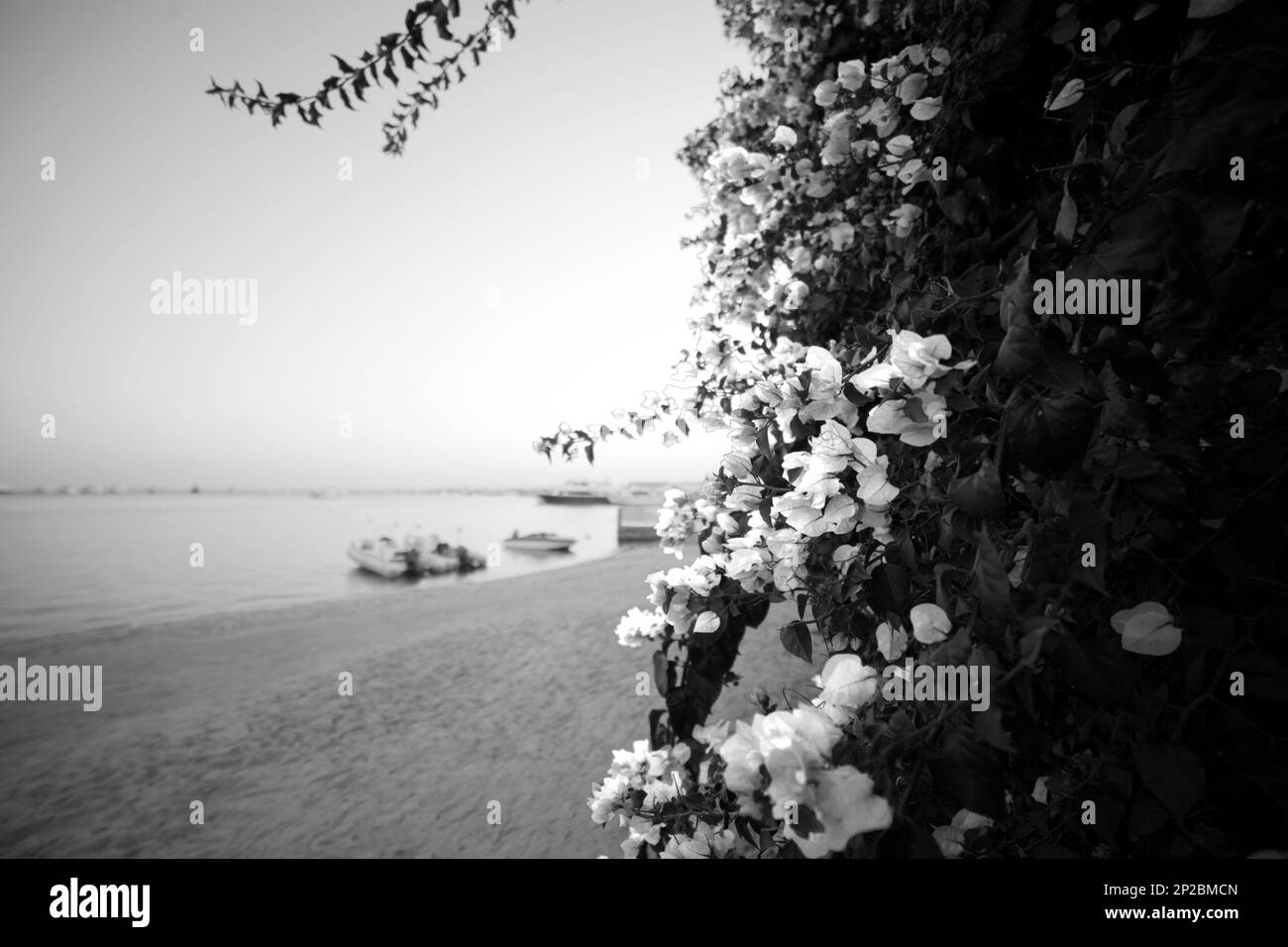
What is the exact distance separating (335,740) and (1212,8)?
550 centimetres

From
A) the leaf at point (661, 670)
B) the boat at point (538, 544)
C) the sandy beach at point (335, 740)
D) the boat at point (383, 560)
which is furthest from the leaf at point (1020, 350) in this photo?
the boat at point (538, 544)

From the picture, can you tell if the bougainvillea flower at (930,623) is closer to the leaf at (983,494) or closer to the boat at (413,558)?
the leaf at (983,494)

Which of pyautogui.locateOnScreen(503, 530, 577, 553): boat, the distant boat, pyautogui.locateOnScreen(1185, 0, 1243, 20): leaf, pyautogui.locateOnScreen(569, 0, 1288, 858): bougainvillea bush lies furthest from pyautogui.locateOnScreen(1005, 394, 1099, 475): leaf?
the distant boat

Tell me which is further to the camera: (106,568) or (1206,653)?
(106,568)

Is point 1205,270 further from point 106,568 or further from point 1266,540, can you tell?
point 106,568

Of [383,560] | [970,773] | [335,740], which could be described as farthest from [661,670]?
[383,560]

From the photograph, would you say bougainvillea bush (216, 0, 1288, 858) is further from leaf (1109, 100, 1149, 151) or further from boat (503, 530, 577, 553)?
boat (503, 530, 577, 553)

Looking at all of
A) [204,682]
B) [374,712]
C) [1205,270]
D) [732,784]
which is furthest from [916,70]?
[204,682]

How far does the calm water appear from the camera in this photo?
886cm

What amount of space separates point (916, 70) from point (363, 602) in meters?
10.6

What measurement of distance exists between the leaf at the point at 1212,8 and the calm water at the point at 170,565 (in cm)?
1115

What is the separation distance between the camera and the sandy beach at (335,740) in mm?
3066

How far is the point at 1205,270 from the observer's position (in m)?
0.40

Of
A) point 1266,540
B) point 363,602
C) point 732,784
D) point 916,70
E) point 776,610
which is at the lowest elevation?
point 363,602
